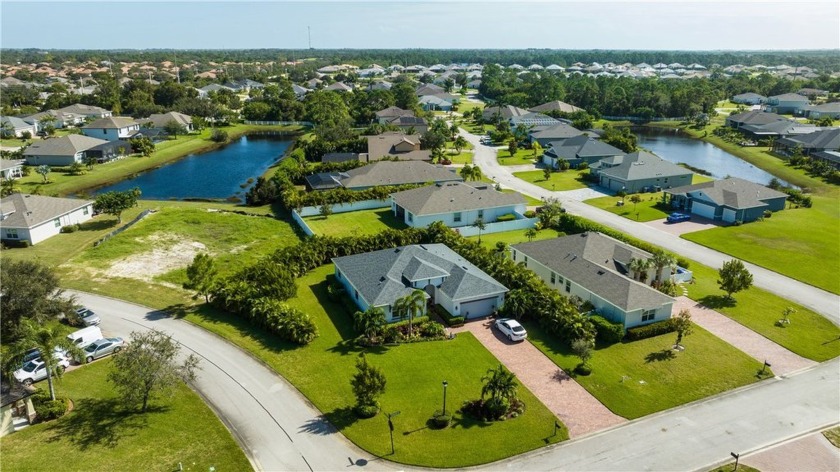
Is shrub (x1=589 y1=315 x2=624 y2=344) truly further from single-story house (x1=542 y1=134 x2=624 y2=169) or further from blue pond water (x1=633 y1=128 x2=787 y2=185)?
blue pond water (x1=633 y1=128 x2=787 y2=185)

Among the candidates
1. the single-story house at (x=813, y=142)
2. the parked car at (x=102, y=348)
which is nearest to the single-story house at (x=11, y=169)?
the parked car at (x=102, y=348)

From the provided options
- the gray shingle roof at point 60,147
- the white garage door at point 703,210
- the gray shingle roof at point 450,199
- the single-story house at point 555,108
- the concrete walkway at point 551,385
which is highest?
the single-story house at point 555,108

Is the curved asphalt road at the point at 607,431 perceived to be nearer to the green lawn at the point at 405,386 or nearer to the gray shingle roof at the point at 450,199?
the green lawn at the point at 405,386

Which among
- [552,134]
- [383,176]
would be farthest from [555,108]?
[383,176]

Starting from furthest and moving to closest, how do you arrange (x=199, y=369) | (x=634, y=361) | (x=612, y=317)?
(x=612, y=317) → (x=634, y=361) → (x=199, y=369)

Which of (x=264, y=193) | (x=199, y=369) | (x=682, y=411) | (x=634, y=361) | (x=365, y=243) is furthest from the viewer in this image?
(x=264, y=193)

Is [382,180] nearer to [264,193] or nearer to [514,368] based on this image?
[264,193]

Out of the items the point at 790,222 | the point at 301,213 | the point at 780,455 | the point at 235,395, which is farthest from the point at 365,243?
the point at 790,222
